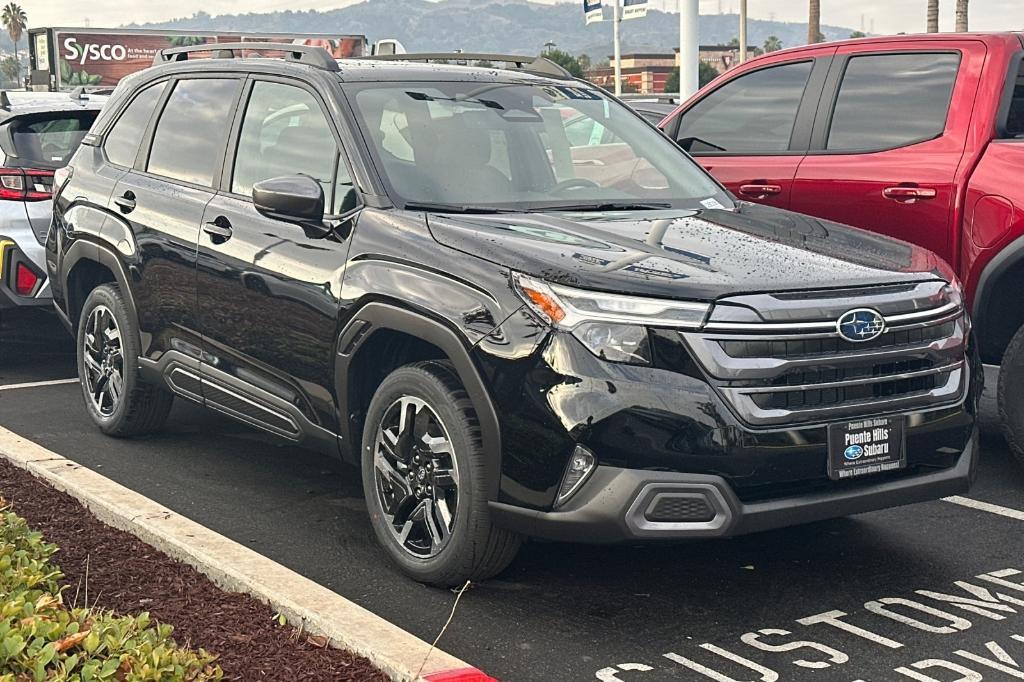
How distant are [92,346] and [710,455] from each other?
155 inches

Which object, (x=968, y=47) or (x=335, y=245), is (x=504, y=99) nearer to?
(x=335, y=245)

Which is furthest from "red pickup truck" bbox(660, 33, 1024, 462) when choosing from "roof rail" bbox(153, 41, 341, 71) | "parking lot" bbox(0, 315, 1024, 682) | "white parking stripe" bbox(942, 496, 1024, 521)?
"roof rail" bbox(153, 41, 341, 71)

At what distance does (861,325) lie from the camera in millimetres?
4523

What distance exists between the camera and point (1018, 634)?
4.48 metres

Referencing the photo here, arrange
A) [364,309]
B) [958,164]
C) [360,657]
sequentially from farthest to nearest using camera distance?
[958,164]
[364,309]
[360,657]

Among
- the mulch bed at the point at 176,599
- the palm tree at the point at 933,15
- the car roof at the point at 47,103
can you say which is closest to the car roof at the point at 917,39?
the mulch bed at the point at 176,599

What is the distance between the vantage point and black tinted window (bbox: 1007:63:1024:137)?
21.8 feet

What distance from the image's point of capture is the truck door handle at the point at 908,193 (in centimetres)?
662

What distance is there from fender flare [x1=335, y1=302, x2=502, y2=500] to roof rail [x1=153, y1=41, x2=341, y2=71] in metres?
1.31

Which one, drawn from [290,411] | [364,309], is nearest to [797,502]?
[364,309]

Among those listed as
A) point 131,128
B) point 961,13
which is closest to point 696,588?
point 131,128

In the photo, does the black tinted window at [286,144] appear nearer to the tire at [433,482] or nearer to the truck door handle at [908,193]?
the tire at [433,482]

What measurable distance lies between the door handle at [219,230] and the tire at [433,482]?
127 centimetres

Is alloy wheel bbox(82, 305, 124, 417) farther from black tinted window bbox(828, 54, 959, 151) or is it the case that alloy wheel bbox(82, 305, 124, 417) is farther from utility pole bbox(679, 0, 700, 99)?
utility pole bbox(679, 0, 700, 99)
